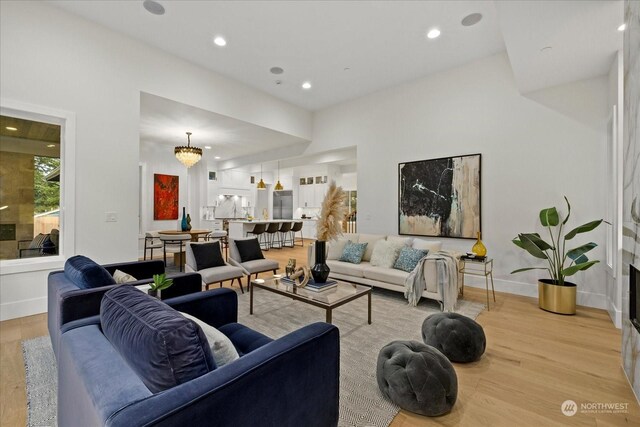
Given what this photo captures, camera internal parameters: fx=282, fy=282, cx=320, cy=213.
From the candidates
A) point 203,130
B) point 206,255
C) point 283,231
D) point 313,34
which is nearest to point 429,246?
point 206,255

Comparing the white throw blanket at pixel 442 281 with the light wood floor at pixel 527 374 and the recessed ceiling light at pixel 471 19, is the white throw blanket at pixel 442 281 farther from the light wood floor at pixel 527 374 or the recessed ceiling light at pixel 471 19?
the recessed ceiling light at pixel 471 19

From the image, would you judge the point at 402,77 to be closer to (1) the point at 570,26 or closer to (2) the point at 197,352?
(1) the point at 570,26

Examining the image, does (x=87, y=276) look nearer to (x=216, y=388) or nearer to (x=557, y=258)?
(x=216, y=388)

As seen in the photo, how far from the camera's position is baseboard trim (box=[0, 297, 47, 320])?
3143 millimetres

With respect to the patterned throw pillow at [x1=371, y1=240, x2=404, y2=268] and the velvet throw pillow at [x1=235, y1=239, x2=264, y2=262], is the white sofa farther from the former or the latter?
the velvet throw pillow at [x1=235, y1=239, x2=264, y2=262]

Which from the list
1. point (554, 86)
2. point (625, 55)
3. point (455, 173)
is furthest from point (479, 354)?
point (554, 86)

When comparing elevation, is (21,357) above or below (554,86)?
below

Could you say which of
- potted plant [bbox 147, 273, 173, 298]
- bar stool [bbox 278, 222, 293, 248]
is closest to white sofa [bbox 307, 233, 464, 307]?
potted plant [bbox 147, 273, 173, 298]

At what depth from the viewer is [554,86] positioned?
3.89 metres

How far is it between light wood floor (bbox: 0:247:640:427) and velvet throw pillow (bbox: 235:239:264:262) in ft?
7.52

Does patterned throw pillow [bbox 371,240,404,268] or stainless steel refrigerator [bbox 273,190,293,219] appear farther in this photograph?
stainless steel refrigerator [bbox 273,190,293,219]

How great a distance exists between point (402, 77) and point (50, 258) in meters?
5.88

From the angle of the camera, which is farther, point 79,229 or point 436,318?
point 79,229

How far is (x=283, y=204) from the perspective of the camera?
12.5 metres
